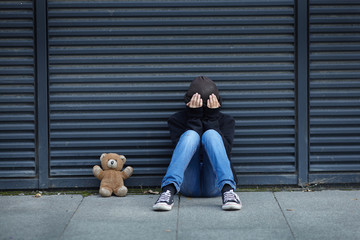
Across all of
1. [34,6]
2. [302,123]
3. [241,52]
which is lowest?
[302,123]

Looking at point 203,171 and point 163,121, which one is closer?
point 203,171

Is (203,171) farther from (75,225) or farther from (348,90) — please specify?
(348,90)

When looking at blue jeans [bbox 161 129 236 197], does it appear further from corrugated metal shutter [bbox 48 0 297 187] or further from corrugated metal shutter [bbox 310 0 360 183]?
corrugated metal shutter [bbox 310 0 360 183]

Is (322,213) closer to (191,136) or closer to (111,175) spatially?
(191,136)

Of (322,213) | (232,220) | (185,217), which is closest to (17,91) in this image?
(185,217)

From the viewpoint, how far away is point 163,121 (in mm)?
6066

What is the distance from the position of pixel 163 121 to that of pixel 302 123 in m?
1.68

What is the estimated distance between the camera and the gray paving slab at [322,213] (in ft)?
14.2

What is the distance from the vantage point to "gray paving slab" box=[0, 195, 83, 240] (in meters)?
4.38

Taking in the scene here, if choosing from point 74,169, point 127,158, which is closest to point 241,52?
point 127,158


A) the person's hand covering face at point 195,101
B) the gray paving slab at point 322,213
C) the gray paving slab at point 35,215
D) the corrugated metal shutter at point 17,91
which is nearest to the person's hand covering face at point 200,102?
the person's hand covering face at point 195,101

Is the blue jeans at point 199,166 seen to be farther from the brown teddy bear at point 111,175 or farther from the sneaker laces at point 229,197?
the brown teddy bear at point 111,175

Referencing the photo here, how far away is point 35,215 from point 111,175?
41.3 inches

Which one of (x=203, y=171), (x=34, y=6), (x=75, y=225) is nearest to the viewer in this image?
(x=75, y=225)
